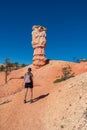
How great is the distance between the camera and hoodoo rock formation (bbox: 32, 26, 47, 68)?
44906 mm

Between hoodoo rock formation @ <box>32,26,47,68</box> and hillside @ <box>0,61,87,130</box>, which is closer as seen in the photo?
hillside @ <box>0,61,87,130</box>

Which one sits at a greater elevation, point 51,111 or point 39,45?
point 39,45

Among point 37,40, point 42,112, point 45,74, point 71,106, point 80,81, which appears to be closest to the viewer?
point 71,106

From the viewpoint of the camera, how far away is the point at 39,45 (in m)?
45.1

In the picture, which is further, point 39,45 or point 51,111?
point 39,45

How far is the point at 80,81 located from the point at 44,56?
94.0 feet

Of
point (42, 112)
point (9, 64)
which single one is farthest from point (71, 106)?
point (9, 64)

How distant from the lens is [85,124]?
39.6ft

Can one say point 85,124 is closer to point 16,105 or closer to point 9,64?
point 16,105

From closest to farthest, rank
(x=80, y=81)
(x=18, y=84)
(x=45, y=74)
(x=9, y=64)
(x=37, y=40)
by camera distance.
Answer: (x=80, y=81), (x=18, y=84), (x=45, y=74), (x=37, y=40), (x=9, y=64)

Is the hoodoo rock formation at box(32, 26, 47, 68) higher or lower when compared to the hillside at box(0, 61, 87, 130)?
higher

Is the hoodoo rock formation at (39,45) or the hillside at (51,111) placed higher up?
the hoodoo rock formation at (39,45)

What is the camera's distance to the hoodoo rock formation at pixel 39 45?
44.9 m

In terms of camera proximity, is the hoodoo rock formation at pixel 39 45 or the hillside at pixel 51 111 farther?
the hoodoo rock formation at pixel 39 45
